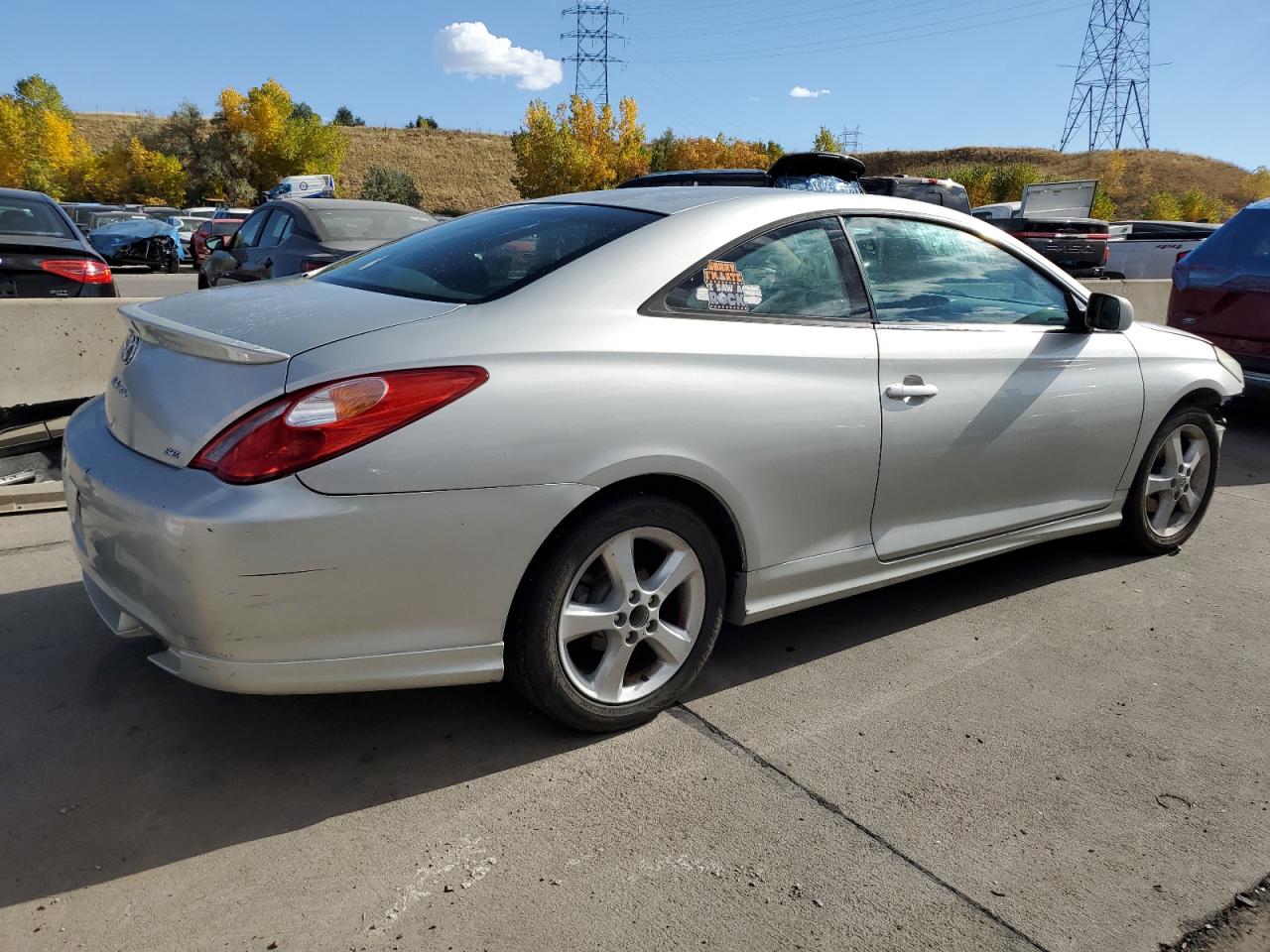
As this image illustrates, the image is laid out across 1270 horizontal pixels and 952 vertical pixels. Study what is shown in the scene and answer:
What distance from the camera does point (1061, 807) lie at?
2662 mm

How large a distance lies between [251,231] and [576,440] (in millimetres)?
8199

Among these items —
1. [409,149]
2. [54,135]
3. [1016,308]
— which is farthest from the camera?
[409,149]

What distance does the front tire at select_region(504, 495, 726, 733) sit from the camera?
2648 millimetres

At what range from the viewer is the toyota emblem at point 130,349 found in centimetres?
288

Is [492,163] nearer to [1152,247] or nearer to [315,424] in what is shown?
[1152,247]

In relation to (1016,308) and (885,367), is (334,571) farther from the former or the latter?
(1016,308)

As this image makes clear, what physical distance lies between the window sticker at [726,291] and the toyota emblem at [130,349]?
1627mm

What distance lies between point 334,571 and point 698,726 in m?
1.24

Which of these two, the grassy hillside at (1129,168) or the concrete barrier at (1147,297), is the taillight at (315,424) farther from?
the grassy hillside at (1129,168)

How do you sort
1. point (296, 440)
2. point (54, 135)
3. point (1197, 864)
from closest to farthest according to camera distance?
point (296, 440) < point (1197, 864) < point (54, 135)

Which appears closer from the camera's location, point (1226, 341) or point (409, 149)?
point (1226, 341)

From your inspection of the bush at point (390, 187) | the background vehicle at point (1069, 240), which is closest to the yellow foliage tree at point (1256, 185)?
the bush at point (390, 187)

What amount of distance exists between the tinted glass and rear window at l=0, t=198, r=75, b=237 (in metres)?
1.65

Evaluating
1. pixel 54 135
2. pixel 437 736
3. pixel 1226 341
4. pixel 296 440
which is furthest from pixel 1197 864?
pixel 54 135
